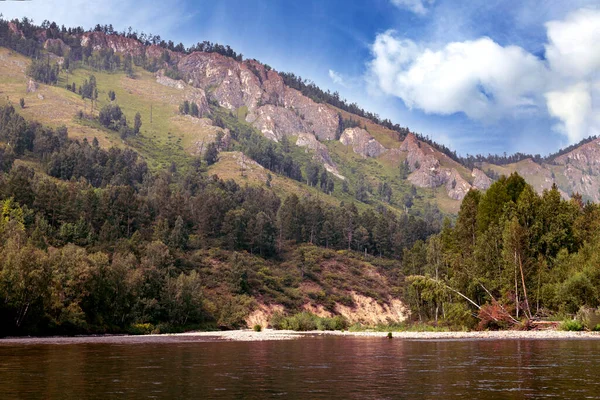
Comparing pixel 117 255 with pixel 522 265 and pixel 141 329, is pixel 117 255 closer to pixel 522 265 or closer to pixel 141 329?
pixel 141 329

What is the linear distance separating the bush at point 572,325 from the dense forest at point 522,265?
239 centimetres

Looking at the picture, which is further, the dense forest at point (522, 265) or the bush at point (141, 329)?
the bush at point (141, 329)

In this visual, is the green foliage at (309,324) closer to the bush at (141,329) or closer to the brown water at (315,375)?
the bush at (141,329)

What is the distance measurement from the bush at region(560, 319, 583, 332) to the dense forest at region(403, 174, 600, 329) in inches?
94.2

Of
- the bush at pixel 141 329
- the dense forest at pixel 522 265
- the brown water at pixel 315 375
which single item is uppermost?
the dense forest at pixel 522 265

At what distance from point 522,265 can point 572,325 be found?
12.9 meters

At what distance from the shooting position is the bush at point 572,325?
65088 mm

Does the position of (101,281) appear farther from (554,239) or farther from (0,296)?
(554,239)

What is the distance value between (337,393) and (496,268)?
63.3 meters

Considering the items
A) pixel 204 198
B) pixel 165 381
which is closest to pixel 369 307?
pixel 204 198

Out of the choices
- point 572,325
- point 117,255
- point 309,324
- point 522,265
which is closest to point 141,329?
point 117,255

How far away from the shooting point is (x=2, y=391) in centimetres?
2542

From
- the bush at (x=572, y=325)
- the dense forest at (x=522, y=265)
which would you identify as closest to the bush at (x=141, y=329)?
the dense forest at (x=522, y=265)

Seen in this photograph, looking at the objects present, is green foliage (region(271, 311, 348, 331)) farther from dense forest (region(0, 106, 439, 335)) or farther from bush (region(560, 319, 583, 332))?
bush (region(560, 319, 583, 332))
